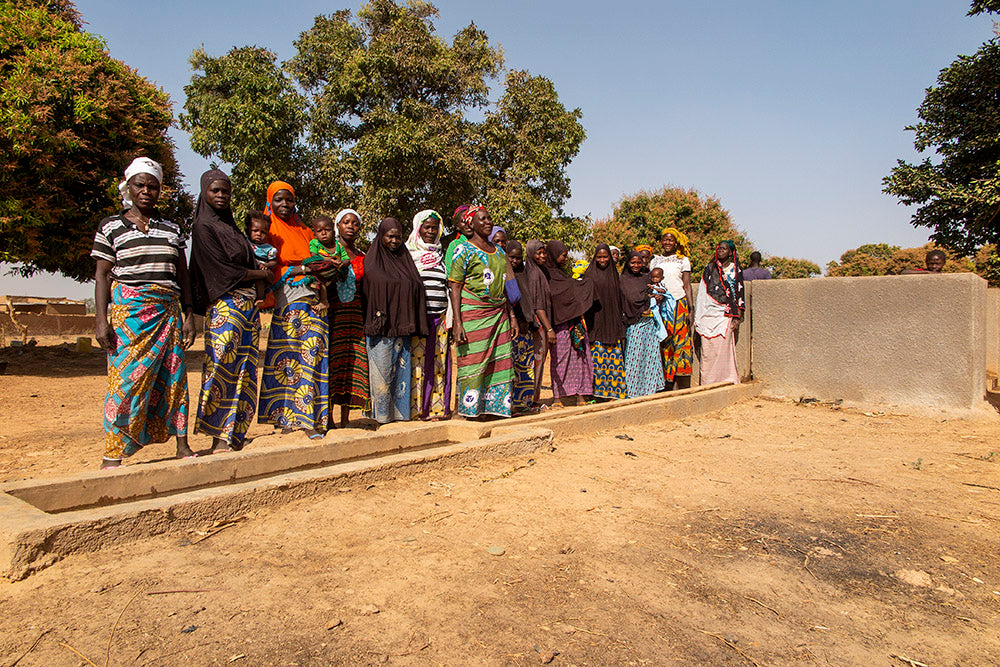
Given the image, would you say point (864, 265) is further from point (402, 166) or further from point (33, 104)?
point (33, 104)

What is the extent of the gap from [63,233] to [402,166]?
6756 millimetres

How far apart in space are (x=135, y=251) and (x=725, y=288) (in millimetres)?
6477

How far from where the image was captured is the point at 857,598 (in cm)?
264

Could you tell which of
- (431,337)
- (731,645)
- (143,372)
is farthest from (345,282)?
(731,645)

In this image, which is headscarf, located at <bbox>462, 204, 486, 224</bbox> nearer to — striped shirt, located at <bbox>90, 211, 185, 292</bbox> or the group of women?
the group of women

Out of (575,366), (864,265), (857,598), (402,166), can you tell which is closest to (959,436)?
(575,366)

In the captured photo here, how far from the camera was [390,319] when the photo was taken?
17.2ft

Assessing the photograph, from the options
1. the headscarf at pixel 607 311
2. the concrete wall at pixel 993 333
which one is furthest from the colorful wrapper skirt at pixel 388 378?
the concrete wall at pixel 993 333

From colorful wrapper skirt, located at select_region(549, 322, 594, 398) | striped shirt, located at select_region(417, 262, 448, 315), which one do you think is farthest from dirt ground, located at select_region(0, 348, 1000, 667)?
colorful wrapper skirt, located at select_region(549, 322, 594, 398)

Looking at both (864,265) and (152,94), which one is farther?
(864,265)

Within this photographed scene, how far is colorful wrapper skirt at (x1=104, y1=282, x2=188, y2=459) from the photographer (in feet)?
12.8

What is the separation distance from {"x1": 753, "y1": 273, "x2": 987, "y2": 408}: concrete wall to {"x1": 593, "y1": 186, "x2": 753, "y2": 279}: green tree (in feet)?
51.6

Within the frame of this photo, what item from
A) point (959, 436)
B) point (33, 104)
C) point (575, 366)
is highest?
point (33, 104)

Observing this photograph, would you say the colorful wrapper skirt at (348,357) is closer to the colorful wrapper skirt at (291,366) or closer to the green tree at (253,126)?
the colorful wrapper skirt at (291,366)
